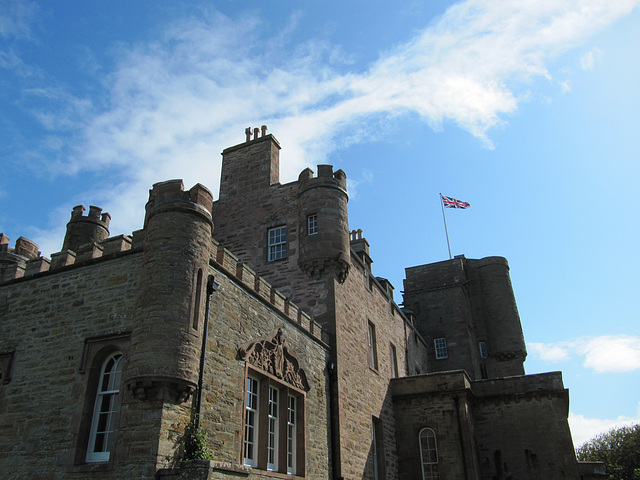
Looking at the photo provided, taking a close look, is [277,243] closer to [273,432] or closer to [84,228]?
[84,228]

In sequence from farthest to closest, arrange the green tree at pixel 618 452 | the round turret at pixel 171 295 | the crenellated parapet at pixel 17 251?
the green tree at pixel 618 452
the crenellated parapet at pixel 17 251
the round turret at pixel 171 295

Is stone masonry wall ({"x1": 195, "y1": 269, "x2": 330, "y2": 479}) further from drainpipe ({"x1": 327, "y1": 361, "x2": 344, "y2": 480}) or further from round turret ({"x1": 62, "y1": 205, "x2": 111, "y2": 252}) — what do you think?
round turret ({"x1": 62, "y1": 205, "x2": 111, "y2": 252})

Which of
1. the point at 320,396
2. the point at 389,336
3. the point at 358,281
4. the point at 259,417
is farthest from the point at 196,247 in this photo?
the point at 389,336

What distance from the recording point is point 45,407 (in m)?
10.4

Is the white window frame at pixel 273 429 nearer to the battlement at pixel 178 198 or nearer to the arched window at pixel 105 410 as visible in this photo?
the arched window at pixel 105 410

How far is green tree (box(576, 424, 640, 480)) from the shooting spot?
37.9m

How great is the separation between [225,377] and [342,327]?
6966 millimetres

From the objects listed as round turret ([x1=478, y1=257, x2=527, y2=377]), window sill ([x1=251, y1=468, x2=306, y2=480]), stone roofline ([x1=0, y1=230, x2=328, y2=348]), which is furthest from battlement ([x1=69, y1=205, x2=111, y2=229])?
round turret ([x1=478, y1=257, x2=527, y2=377])

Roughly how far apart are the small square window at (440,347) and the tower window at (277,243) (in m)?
14.9

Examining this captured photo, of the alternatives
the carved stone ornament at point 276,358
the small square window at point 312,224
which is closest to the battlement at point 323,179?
the small square window at point 312,224

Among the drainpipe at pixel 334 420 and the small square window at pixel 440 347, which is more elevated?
the small square window at pixel 440 347

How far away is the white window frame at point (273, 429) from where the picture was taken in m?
12.2

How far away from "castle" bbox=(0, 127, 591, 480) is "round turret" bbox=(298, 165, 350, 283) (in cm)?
6

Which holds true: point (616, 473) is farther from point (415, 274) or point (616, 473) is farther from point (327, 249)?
point (327, 249)
